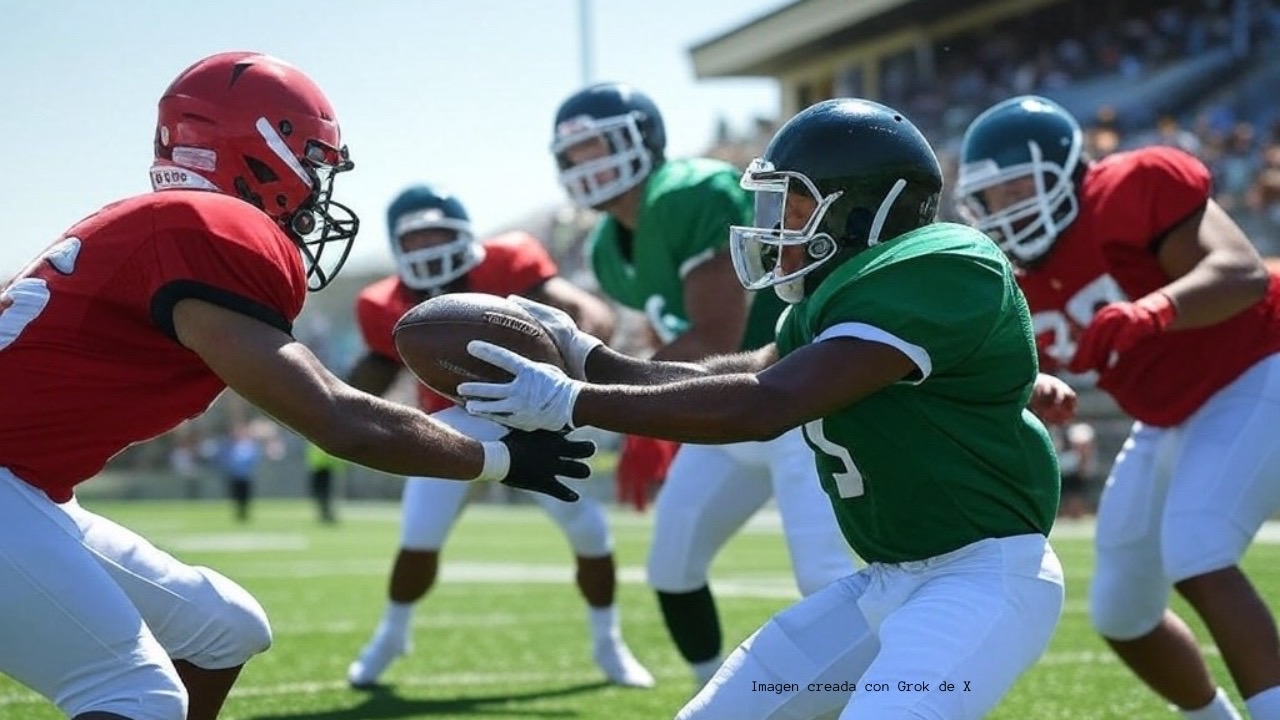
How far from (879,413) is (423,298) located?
132 inches

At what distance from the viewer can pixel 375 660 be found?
594 centimetres

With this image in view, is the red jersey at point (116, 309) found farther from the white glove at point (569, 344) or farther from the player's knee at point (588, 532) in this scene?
the player's knee at point (588, 532)

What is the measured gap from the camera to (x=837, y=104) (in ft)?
10.2

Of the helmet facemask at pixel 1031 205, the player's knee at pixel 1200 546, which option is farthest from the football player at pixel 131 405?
the helmet facemask at pixel 1031 205

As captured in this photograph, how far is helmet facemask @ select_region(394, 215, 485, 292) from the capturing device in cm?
596

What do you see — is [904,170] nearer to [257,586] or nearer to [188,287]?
[188,287]

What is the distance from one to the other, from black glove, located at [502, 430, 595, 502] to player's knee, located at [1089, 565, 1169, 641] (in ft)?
6.14

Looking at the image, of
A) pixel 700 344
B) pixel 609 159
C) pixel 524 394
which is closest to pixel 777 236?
pixel 524 394

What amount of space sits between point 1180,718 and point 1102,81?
675 inches

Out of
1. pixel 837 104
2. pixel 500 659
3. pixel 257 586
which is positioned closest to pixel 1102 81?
pixel 257 586

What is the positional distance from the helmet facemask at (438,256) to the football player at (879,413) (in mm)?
2779

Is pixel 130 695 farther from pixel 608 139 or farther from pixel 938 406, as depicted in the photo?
pixel 608 139

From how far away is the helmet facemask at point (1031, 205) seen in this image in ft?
14.4

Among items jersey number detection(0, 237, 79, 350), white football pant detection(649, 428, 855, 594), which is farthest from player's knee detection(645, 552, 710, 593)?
jersey number detection(0, 237, 79, 350)
